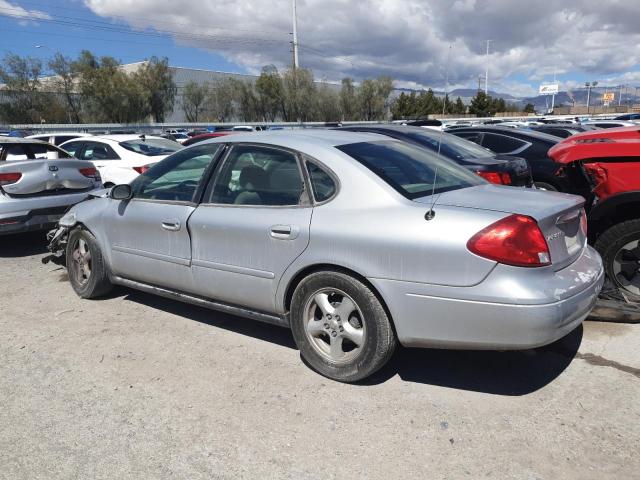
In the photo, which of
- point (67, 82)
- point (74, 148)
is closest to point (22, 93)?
point (67, 82)

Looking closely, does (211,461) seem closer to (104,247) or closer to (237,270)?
(237,270)

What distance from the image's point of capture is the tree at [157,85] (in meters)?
57.8

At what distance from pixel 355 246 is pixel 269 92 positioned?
64531 mm

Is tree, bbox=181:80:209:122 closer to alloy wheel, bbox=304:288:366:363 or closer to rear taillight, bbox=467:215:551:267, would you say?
alloy wheel, bbox=304:288:366:363

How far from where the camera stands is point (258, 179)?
3951mm

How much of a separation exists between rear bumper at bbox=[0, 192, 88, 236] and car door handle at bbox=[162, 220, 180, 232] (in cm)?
313

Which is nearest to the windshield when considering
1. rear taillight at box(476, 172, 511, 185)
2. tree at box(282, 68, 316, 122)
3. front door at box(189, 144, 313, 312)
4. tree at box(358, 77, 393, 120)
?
rear taillight at box(476, 172, 511, 185)

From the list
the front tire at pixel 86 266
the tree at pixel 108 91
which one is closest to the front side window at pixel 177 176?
the front tire at pixel 86 266

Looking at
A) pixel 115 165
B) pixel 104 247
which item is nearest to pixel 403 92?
pixel 115 165

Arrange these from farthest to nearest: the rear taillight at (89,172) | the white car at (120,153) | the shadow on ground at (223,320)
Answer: the white car at (120,153) < the rear taillight at (89,172) < the shadow on ground at (223,320)

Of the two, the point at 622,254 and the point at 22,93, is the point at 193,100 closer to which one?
the point at 22,93

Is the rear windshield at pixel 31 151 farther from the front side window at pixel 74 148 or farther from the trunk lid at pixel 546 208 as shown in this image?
the trunk lid at pixel 546 208

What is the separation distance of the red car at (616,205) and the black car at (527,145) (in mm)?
3620

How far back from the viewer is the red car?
14.4ft
